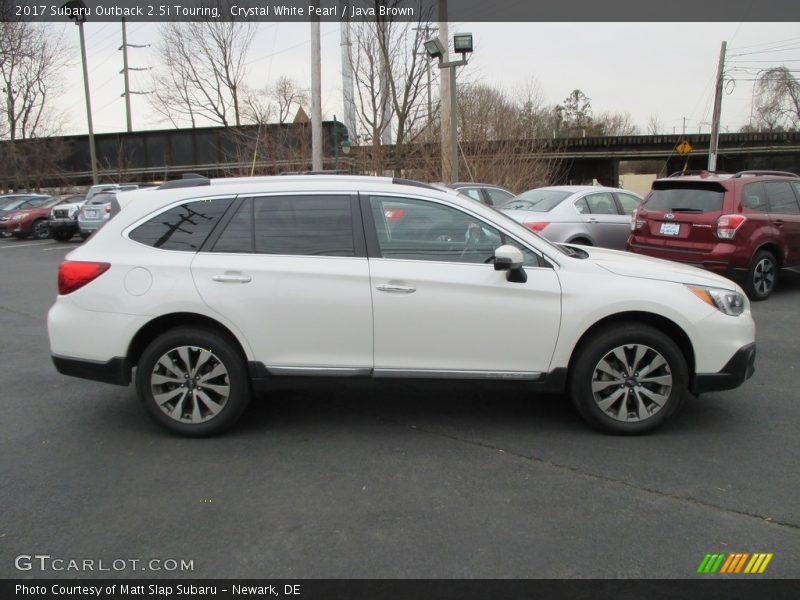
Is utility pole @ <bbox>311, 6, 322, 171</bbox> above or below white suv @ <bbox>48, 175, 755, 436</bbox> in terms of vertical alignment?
above

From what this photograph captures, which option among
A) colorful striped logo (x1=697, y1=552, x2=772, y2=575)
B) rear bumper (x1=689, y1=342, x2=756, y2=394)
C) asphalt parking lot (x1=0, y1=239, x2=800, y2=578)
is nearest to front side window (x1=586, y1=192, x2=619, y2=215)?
asphalt parking lot (x1=0, y1=239, x2=800, y2=578)

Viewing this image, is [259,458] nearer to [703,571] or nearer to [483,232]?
[483,232]

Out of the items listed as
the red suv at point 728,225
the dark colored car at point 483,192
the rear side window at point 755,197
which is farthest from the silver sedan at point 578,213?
the rear side window at point 755,197

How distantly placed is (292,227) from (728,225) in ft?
21.2

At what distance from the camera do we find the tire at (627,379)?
4.04m

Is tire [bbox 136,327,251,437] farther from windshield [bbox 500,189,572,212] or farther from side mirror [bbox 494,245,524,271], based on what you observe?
windshield [bbox 500,189,572,212]

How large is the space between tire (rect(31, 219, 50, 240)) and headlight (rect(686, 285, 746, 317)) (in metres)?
22.8

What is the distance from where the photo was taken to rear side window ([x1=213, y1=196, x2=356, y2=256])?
410cm

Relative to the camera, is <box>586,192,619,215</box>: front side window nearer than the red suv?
No

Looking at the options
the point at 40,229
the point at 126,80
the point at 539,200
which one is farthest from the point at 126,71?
the point at 539,200

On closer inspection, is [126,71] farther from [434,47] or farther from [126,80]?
[434,47]

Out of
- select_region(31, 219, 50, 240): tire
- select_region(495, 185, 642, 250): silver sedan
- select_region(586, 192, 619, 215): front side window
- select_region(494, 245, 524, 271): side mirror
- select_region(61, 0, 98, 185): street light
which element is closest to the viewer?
select_region(494, 245, 524, 271): side mirror
